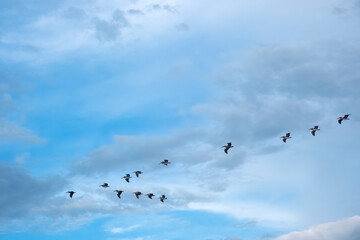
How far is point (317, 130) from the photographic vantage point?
141250 mm

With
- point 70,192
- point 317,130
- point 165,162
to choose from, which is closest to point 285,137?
point 317,130

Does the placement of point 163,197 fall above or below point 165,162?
below

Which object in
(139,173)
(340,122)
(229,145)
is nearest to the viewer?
(340,122)

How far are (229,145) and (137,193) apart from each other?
29.7 m

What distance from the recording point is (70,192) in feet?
508

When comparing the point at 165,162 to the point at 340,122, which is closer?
the point at 340,122

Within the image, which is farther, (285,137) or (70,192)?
(70,192)

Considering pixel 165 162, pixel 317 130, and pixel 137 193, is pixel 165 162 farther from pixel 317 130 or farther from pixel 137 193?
pixel 317 130

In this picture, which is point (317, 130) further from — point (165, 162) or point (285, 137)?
point (165, 162)

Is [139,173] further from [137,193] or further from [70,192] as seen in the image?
[70,192]

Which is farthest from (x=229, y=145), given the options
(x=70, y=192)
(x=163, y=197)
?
(x=70, y=192)

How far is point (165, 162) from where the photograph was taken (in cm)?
15375

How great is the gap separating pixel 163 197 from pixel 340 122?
52242 mm

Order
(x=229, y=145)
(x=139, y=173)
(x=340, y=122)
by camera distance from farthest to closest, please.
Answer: (x=139, y=173)
(x=229, y=145)
(x=340, y=122)
